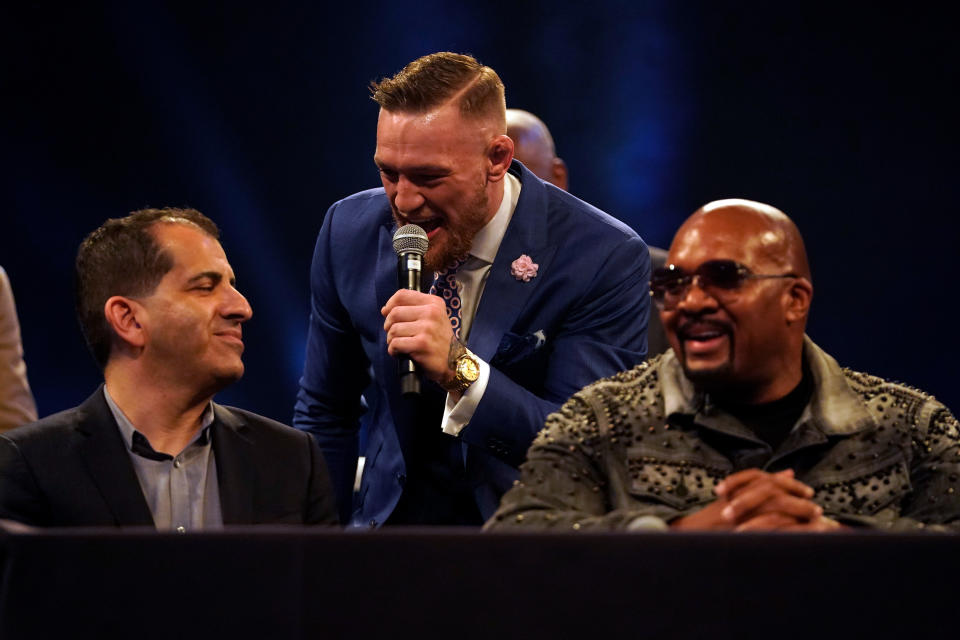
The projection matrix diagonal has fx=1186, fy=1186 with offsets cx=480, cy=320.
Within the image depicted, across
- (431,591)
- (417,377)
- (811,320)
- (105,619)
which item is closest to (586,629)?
(431,591)

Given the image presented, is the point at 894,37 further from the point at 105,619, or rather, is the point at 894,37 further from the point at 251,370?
the point at 105,619

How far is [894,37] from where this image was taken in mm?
4008

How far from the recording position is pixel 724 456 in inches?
76.5

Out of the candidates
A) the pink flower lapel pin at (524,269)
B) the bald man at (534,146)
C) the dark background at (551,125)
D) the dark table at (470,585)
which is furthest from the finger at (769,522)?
the dark background at (551,125)

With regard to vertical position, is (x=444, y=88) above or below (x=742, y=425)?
above

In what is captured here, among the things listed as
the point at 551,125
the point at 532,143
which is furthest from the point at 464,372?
the point at 551,125

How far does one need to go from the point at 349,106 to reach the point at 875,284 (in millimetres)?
1967

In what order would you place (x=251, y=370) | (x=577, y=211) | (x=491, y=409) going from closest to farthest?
(x=491, y=409), (x=577, y=211), (x=251, y=370)

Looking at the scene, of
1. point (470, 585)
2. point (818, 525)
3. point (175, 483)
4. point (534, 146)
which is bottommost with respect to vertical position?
point (175, 483)

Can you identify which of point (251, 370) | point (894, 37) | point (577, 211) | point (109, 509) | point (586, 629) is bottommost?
point (251, 370)

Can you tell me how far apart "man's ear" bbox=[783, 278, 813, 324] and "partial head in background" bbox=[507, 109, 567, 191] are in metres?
2.03

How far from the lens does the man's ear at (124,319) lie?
2438mm

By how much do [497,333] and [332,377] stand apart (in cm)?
53

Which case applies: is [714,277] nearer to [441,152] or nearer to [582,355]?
[582,355]
